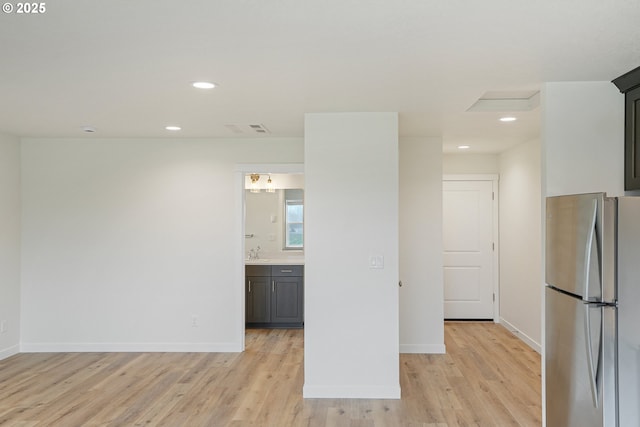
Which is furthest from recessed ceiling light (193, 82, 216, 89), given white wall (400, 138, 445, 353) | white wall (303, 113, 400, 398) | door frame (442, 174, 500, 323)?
door frame (442, 174, 500, 323)

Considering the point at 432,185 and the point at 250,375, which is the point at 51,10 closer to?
the point at 250,375

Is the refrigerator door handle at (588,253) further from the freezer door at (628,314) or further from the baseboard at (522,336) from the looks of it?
the baseboard at (522,336)

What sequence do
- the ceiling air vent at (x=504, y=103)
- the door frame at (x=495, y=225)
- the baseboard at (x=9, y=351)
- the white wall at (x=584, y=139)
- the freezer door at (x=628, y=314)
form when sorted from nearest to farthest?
the freezer door at (x=628, y=314) < the white wall at (x=584, y=139) < the ceiling air vent at (x=504, y=103) < the baseboard at (x=9, y=351) < the door frame at (x=495, y=225)

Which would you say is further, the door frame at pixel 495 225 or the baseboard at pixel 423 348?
the door frame at pixel 495 225

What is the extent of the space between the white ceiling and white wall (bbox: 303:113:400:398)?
0.31 m

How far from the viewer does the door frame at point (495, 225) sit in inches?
258

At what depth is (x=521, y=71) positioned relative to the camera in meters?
2.75

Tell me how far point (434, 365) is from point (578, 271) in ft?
8.51

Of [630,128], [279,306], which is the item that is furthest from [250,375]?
[630,128]

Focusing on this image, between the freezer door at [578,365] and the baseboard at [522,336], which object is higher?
the freezer door at [578,365]

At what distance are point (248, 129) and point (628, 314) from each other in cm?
354

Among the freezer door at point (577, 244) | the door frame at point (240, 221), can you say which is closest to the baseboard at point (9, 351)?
the door frame at point (240, 221)

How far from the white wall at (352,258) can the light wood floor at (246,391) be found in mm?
268

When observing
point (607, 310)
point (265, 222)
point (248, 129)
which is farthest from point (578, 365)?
point (265, 222)
